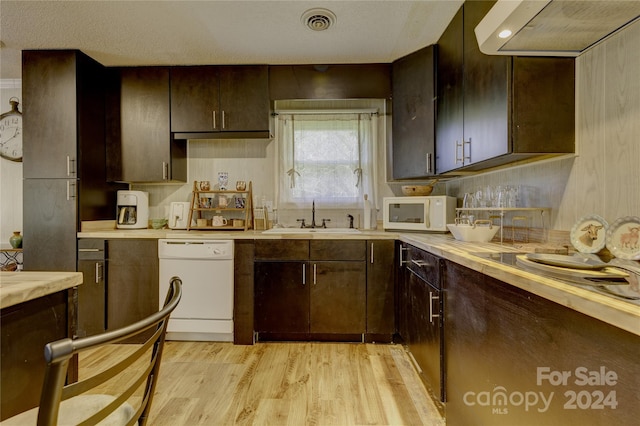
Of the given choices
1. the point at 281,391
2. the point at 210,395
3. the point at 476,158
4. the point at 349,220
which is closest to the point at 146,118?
the point at 349,220

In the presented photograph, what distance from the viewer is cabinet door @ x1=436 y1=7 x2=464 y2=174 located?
1.95 m

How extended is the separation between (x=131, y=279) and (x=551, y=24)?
299cm

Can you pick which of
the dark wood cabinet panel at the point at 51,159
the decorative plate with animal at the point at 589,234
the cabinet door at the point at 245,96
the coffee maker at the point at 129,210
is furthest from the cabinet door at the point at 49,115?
the decorative plate with animal at the point at 589,234

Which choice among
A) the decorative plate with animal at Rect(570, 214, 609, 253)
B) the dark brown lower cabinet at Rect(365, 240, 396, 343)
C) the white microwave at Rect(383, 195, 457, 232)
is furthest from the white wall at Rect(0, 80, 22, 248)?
the decorative plate with animal at Rect(570, 214, 609, 253)

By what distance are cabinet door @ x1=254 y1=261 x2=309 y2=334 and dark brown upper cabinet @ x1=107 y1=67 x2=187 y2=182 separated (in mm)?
1340

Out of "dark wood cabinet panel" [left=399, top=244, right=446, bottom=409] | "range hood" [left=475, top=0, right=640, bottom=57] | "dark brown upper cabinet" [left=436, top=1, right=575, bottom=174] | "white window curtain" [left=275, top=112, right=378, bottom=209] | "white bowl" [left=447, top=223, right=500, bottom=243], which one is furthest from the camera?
"white window curtain" [left=275, top=112, right=378, bottom=209]

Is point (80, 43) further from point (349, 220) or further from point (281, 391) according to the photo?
point (281, 391)

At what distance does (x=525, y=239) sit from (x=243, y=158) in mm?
2457

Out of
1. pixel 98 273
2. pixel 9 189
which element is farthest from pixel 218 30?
pixel 9 189

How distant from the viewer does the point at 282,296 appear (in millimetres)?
2426

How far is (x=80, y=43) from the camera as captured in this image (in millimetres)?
2363

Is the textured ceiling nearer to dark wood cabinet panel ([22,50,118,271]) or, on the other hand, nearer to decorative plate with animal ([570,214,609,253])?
dark wood cabinet panel ([22,50,118,271])

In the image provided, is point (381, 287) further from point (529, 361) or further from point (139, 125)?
point (139, 125)

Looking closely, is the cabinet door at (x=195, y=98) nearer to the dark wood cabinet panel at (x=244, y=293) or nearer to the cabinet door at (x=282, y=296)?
the dark wood cabinet panel at (x=244, y=293)
